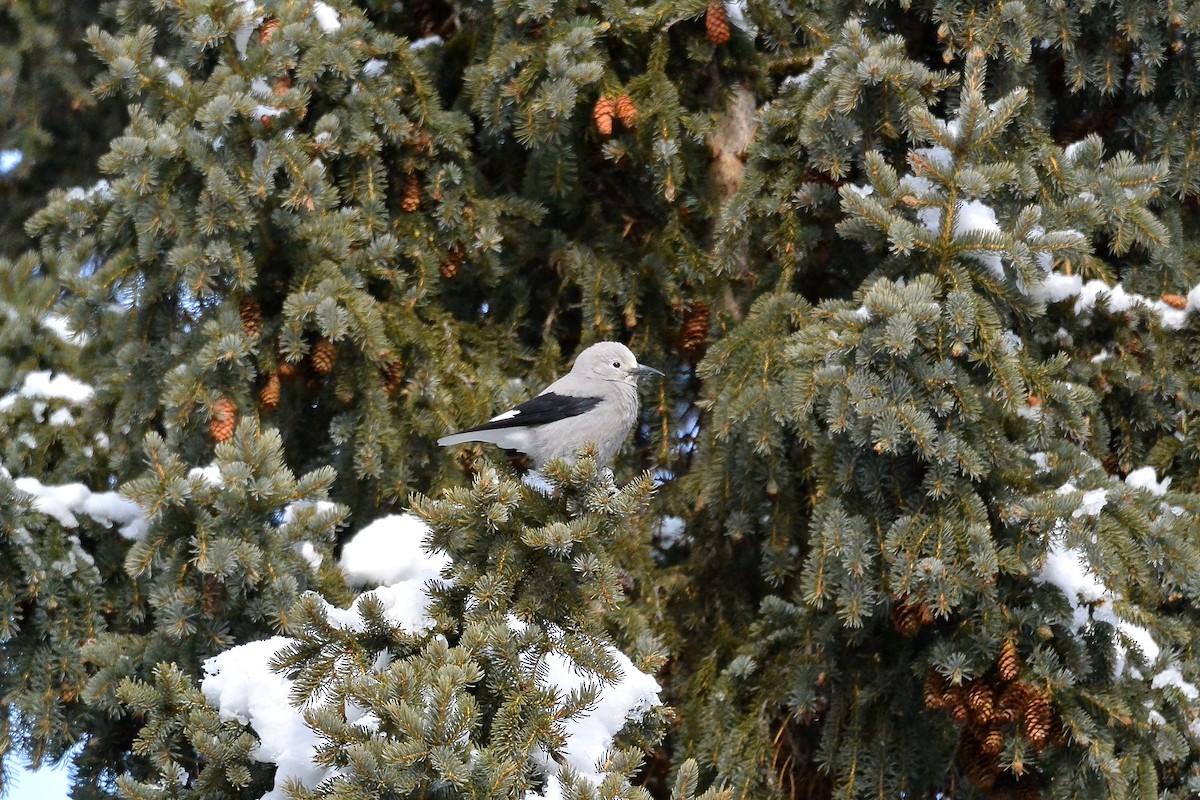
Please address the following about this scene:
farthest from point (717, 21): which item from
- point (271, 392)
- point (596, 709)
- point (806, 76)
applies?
point (596, 709)

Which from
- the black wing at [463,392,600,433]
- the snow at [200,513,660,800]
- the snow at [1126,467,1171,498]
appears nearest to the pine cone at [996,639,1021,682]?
the snow at [1126,467,1171,498]

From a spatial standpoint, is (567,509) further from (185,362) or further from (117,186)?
(117,186)

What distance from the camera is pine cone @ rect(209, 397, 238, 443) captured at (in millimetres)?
4191

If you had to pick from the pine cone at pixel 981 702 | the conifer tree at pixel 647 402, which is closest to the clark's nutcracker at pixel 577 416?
the conifer tree at pixel 647 402

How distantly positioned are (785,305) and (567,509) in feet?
4.54

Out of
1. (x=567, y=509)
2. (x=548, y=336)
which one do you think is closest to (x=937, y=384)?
(x=567, y=509)

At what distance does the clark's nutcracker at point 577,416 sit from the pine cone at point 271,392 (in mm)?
690

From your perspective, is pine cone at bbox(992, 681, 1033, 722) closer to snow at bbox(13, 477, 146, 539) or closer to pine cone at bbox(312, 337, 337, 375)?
pine cone at bbox(312, 337, 337, 375)

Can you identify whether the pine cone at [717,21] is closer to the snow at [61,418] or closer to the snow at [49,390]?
the snow at [49,390]

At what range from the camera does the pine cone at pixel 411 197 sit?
475cm

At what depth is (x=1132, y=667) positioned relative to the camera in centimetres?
365

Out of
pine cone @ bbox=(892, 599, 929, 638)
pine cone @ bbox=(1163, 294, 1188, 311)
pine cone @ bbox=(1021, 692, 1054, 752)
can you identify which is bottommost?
pine cone @ bbox=(1021, 692, 1054, 752)

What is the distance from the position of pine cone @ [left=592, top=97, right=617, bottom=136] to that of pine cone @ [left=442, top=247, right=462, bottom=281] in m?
0.76

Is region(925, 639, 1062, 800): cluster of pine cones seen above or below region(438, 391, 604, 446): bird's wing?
below
